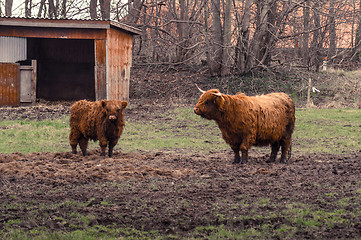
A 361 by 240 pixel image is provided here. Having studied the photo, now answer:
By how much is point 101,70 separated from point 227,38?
320 inches

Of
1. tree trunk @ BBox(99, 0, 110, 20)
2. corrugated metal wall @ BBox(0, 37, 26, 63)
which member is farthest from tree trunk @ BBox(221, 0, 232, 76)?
corrugated metal wall @ BBox(0, 37, 26, 63)

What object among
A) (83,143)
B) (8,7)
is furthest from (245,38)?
(8,7)

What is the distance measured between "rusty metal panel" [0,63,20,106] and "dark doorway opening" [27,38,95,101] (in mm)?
Answer: 4742

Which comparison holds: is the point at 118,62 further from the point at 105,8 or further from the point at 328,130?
the point at 328,130

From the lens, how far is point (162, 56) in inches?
1246

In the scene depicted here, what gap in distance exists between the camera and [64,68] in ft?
87.0

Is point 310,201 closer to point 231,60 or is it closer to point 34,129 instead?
point 34,129

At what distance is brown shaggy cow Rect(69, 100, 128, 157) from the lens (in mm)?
10834

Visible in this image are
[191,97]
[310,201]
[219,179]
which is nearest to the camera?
[310,201]

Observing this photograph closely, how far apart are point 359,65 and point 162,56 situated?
12802 millimetres

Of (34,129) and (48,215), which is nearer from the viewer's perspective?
(48,215)

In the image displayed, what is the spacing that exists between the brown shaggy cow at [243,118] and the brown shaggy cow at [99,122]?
182cm

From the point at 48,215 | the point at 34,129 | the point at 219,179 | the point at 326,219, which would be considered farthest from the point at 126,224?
the point at 34,129

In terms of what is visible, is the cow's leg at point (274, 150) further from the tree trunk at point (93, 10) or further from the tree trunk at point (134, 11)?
the tree trunk at point (93, 10)
